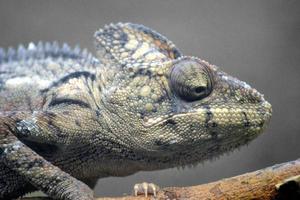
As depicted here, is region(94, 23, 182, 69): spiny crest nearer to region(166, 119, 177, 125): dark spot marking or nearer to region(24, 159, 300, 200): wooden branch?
region(166, 119, 177, 125): dark spot marking

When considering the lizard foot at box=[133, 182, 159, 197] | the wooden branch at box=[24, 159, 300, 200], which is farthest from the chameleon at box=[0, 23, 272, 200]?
the wooden branch at box=[24, 159, 300, 200]

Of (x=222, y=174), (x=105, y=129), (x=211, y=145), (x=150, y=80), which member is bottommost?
(x=211, y=145)

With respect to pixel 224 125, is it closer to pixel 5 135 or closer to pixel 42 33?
pixel 5 135

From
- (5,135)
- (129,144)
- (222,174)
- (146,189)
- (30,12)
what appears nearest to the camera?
(146,189)

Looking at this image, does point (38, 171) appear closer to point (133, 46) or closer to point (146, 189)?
point (146, 189)

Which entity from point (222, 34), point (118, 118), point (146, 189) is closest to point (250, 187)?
point (146, 189)

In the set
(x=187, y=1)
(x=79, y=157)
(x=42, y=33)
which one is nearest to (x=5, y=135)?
(x=79, y=157)
